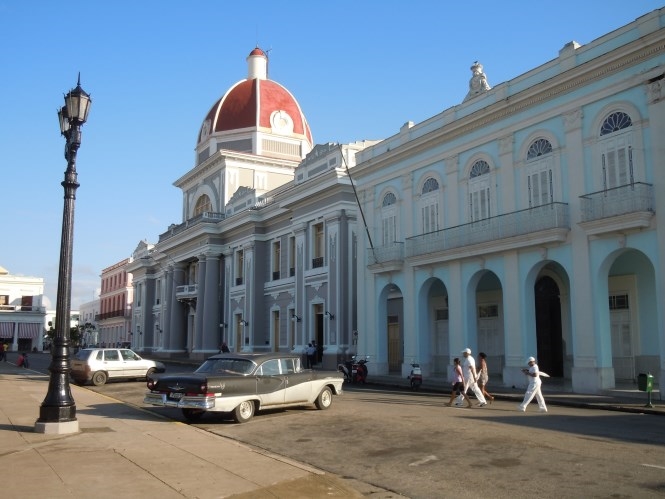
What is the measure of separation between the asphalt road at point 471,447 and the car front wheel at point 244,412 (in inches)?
10.9

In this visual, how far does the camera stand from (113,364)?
2384 cm

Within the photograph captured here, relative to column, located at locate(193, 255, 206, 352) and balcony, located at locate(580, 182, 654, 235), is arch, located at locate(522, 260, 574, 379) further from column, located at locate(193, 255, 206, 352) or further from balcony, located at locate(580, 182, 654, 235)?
column, located at locate(193, 255, 206, 352)

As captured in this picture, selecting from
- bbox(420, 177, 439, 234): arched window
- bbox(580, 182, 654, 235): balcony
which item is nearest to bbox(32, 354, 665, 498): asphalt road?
bbox(580, 182, 654, 235): balcony

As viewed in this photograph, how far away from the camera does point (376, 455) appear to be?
9578 mm

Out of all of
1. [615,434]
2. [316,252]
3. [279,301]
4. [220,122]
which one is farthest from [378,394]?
[220,122]

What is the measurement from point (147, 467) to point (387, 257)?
65.3 ft

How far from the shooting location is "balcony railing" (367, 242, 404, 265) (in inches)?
1065

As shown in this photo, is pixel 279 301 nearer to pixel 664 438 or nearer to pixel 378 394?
pixel 378 394

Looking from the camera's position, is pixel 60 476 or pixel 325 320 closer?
pixel 60 476

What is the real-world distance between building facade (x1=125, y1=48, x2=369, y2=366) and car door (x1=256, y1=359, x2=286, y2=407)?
682 inches

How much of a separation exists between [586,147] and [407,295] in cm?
950

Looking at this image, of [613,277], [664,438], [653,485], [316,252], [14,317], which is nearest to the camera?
[653,485]

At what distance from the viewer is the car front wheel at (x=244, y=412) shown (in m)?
13.3

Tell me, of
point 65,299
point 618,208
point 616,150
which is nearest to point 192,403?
point 65,299
